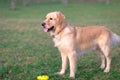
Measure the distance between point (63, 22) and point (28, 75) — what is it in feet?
4.78

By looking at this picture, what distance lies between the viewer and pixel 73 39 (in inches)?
278

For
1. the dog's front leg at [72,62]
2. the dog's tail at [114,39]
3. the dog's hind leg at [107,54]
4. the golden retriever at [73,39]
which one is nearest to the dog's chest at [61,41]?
the golden retriever at [73,39]

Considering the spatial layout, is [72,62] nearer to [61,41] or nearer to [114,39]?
[61,41]

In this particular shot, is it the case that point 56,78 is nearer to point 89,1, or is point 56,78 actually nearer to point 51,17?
point 51,17

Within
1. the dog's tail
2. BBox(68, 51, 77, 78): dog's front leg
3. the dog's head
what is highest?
the dog's head

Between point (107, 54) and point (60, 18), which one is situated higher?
point (60, 18)

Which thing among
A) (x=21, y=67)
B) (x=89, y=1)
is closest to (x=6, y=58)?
(x=21, y=67)

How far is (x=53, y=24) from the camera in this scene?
271 inches

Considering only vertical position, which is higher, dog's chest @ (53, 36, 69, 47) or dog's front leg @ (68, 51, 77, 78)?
A: dog's chest @ (53, 36, 69, 47)

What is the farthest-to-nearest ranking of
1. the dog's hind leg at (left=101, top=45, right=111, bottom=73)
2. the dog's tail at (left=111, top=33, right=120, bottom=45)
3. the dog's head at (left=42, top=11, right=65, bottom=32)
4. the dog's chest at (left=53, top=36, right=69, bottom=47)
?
the dog's tail at (left=111, top=33, right=120, bottom=45), the dog's hind leg at (left=101, top=45, right=111, bottom=73), the dog's chest at (left=53, top=36, right=69, bottom=47), the dog's head at (left=42, top=11, right=65, bottom=32)

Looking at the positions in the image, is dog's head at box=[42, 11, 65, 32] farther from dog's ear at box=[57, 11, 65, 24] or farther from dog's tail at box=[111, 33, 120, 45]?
dog's tail at box=[111, 33, 120, 45]

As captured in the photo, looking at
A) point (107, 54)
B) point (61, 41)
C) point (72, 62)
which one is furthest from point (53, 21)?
point (107, 54)

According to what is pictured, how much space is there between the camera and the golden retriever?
691cm

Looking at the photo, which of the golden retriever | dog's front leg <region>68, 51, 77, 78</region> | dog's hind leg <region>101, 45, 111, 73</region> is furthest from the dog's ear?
dog's hind leg <region>101, 45, 111, 73</region>
